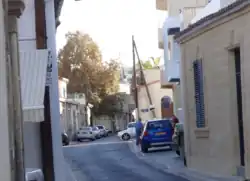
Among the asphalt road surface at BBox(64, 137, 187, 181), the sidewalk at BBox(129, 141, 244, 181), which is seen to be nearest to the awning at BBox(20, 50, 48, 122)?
the sidewalk at BBox(129, 141, 244, 181)

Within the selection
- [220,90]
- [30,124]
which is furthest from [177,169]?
[30,124]

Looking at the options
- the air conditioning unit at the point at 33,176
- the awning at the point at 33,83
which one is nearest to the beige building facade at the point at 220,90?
the awning at the point at 33,83

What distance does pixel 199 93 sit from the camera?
21.5 meters

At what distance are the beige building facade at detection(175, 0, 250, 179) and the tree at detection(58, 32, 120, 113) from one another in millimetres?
47356

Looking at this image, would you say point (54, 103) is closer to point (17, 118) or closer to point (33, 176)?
point (33, 176)

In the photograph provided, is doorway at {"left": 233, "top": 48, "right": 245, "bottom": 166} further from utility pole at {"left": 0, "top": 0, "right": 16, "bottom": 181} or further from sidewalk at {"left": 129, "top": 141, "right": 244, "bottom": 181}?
utility pole at {"left": 0, "top": 0, "right": 16, "bottom": 181}

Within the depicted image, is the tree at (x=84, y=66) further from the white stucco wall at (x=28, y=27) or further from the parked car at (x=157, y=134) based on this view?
the white stucco wall at (x=28, y=27)

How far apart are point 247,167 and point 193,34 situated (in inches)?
226

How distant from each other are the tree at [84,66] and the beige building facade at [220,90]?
47.4 metres

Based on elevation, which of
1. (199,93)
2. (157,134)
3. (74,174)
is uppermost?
(199,93)

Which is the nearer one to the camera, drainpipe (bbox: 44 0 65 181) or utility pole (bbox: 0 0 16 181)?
utility pole (bbox: 0 0 16 181)

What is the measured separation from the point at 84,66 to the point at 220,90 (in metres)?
51.0

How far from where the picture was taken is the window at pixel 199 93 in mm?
21125

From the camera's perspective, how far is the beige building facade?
17.5 m
